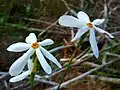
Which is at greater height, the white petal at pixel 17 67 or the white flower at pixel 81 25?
the white flower at pixel 81 25

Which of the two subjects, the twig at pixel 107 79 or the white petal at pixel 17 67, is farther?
the twig at pixel 107 79

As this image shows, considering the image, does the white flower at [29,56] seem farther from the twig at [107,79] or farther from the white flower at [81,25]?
the twig at [107,79]

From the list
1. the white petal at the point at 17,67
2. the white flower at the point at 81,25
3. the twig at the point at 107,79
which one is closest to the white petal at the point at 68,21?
the white flower at the point at 81,25

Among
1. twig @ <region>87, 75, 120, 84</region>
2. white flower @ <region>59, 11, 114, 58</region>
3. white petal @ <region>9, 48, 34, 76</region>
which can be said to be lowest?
twig @ <region>87, 75, 120, 84</region>

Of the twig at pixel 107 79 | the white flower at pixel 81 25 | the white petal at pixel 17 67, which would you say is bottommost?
the twig at pixel 107 79

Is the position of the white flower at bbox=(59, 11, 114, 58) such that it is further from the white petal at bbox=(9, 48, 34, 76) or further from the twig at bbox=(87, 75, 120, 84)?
the twig at bbox=(87, 75, 120, 84)

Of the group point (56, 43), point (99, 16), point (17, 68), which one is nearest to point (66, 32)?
point (56, 43)

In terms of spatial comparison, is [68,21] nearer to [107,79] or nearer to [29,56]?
[29,56]

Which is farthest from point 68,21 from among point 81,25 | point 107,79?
point 107,79

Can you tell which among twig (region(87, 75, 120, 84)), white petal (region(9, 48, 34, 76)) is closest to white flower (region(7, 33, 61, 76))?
white petal (region(9, 48, 34, 76))

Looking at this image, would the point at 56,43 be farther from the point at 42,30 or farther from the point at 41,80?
the point at 41,80

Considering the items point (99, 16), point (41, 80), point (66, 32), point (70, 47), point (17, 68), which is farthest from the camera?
point (99, 16)
